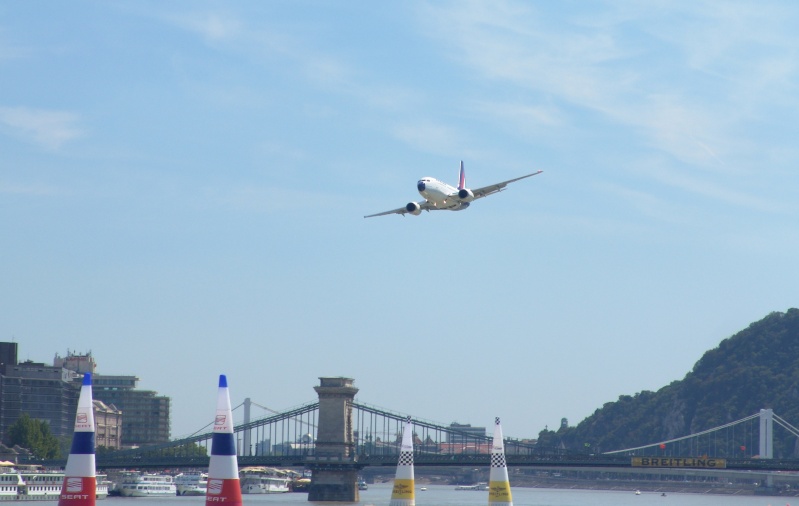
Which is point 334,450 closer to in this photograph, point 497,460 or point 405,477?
point 405,477

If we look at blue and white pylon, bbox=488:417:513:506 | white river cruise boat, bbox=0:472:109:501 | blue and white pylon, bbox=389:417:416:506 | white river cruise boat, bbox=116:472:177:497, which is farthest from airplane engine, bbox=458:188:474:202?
white river cruise boat, bbox=116:472:177:497

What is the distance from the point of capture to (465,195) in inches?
3191

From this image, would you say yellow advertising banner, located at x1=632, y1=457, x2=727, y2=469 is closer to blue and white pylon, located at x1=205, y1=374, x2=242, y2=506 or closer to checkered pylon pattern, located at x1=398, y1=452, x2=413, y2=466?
checkered pylon pattern, located at x1=398, y1=452, x2=413, y2=466

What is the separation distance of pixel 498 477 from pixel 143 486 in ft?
341

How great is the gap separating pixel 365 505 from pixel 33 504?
29.3 metres

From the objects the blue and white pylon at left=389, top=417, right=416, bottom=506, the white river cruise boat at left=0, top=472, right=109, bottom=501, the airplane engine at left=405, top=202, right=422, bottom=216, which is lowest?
the white river cruise boat at left=0, top=472, right=109, bottom=501

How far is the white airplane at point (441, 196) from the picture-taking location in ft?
265

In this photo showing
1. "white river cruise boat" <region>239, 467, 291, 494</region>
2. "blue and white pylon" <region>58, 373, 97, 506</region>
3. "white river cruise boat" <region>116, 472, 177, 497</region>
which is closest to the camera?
"blue and white pylon" <region>58, 373, 97, 506</region>

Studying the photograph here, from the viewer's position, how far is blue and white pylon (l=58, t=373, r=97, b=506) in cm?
2775

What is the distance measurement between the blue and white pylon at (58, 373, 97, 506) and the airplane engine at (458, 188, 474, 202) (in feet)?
175

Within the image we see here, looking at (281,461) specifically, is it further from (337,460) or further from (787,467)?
(787,467)

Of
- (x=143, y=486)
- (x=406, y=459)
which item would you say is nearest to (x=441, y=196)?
(x=406, y=459)

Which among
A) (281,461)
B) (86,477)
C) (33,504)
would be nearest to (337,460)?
(281,461)

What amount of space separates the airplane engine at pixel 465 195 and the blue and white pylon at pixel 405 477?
569 inches
